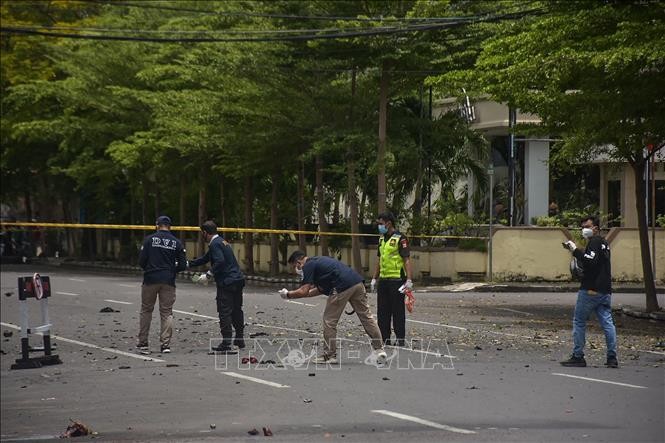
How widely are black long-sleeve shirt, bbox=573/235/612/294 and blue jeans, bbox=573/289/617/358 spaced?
3.5 inches

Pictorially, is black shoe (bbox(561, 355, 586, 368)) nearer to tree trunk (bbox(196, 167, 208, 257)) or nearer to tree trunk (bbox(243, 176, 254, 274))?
tree trunk (bbox(243, 176, 254, 274))

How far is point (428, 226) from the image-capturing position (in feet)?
117

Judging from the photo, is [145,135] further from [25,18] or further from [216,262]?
[216,262]

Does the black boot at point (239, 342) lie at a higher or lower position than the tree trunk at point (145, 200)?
lower

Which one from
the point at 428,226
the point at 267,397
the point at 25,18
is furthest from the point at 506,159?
the point at 267,397

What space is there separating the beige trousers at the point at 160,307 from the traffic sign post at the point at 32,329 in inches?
57.0

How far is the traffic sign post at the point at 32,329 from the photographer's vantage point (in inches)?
642

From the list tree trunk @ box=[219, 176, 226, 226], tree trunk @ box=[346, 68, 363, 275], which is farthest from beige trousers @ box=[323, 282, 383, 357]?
tree trunk @ box=[219, 176, 226, 226]

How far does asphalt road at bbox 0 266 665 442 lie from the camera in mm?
11211

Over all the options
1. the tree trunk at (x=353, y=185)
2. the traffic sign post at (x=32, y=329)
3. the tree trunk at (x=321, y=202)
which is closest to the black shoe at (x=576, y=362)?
the traffic sign post at (x=32, y=329)

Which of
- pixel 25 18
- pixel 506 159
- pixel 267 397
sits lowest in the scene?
pixel 267 397

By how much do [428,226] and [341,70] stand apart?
5.70 metres

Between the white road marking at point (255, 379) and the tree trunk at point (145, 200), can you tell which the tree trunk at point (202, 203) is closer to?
the tree trunk at point (145, 200)

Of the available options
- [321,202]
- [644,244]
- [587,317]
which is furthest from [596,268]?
[321,202]
